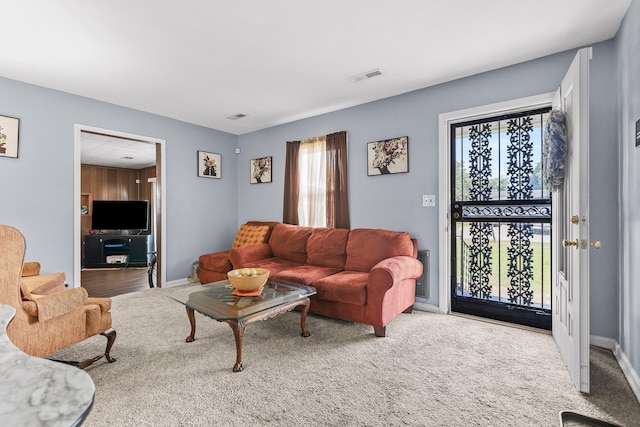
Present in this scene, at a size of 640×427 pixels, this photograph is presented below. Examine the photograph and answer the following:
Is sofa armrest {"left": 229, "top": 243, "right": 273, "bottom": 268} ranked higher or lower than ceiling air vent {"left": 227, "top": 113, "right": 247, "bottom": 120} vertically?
lower

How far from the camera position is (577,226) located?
195cm

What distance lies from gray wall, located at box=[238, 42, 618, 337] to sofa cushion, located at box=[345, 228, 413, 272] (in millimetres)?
325

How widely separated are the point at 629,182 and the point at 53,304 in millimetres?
3871

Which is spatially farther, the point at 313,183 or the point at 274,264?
the point at 313,183

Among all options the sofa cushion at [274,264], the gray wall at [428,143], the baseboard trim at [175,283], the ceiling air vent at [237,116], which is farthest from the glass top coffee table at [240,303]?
the ceiling air vent at [237,116]

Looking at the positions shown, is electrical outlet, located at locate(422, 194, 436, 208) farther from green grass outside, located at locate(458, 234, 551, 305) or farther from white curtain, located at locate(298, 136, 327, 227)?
white curtain, located at locate(298, 136, 327, 227)

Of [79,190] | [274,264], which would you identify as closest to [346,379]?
[274,264]

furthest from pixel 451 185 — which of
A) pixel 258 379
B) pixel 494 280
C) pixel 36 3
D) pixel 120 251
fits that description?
pixel 120 251

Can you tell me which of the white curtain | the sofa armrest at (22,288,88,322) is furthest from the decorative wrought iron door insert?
the sofa armrest at (22,288,88,322)

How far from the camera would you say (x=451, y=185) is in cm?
338

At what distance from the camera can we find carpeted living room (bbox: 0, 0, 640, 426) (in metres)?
1.86

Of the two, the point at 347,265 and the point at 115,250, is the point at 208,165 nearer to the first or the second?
the point at 347,265

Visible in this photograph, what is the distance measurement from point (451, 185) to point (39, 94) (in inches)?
184

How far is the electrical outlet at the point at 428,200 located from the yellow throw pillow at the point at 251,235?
2.28m
